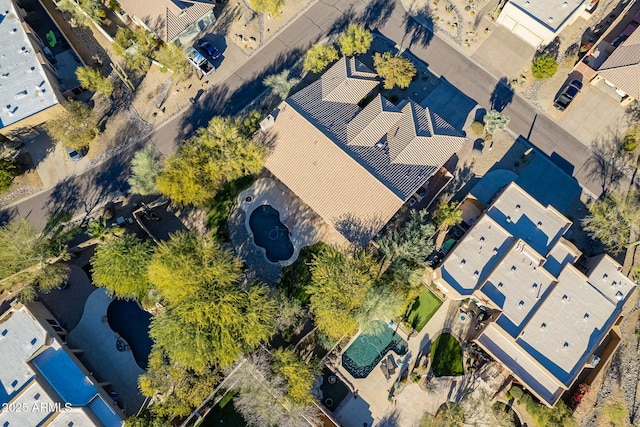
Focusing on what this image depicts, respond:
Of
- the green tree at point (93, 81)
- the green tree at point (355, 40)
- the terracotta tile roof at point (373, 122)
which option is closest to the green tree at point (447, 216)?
the terracotta tile roof at point (373, 122)

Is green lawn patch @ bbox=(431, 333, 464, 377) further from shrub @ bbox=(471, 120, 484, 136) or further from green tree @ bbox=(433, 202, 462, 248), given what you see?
shrub @ bbox=(471, 120, 484, 136)

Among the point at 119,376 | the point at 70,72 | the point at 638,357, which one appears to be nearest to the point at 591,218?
the point at 638,357

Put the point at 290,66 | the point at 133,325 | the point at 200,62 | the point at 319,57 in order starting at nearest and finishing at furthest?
the point at 133,325, the point at 319,57, the point at 200,62, the point at 290,66

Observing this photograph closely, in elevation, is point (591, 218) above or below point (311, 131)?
below

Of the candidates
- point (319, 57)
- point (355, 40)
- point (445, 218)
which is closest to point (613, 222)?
point (445, 218)

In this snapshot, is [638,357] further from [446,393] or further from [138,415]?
[138,415]

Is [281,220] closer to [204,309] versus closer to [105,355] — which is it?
[204,309]
